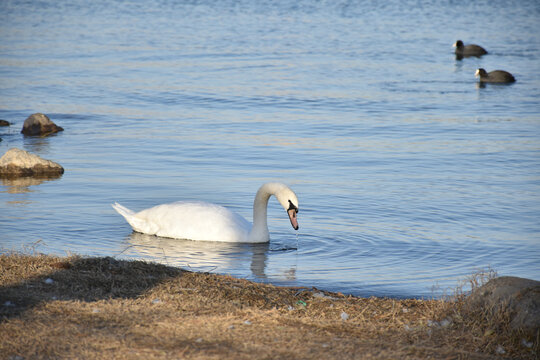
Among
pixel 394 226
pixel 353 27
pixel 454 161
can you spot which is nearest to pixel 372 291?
pixel 394 226

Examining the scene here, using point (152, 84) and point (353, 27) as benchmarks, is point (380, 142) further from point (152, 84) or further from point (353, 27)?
point (353, 27)

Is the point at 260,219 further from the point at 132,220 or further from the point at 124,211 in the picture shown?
the point at 124,211

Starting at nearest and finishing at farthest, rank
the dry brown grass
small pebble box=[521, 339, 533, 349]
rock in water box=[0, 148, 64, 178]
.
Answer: the dry brown grass → small pebble box=[521, 339, 533, 349] → rock in water box=[0, 148, 64, 178]

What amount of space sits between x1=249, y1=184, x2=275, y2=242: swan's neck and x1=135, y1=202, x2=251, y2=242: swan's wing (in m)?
0.13

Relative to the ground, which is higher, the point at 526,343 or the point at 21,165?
the point at 526,343

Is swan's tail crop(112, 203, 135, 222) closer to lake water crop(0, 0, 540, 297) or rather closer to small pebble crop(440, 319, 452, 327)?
lake water crop(0, 0, 540, 297)

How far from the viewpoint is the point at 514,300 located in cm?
597

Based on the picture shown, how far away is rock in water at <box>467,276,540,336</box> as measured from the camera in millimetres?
5793

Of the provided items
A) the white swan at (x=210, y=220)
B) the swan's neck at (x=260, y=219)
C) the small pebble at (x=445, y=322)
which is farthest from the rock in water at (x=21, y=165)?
the small pebble at (x=445, y=322)

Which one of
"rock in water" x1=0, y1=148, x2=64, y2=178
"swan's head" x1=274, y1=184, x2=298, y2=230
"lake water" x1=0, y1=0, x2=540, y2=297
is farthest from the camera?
"rock in water" x1=0, y1=148, x2=64, y2=178

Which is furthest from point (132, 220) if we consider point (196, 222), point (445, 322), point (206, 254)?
point (445, 322)

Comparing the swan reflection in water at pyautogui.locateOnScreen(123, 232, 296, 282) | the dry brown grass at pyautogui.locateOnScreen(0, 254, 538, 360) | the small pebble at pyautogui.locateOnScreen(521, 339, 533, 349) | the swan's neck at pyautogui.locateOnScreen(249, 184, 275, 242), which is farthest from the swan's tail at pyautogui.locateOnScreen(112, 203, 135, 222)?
the small pebble at pyautogui.locateOnScreen(521, 339, 533, 349)

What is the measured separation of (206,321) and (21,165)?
9.17 metres

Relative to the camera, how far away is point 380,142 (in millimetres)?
17234
